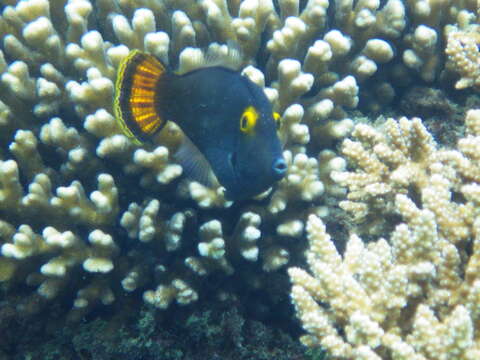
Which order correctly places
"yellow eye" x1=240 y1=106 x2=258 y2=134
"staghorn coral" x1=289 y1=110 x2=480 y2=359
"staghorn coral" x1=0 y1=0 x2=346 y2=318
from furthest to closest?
"staghorn coral" x1=0 y1=0 x2=346 y2=318
"yellow eye" x1=240 y1=106 x2=258 y2=134
"staghorn coral" x1=289 y1=110 x2=480 y2=359

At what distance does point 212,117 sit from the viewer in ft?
7.29

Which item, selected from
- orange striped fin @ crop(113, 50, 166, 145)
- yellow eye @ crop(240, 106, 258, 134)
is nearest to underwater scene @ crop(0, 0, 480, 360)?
orange striped fin @ crop(113, 50, 166, 145)

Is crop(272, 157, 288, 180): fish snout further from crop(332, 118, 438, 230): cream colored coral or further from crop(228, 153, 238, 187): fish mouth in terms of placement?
crop(332, 118, 438, 230): cream colored coral

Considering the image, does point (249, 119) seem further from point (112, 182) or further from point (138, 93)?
point (112, 182)

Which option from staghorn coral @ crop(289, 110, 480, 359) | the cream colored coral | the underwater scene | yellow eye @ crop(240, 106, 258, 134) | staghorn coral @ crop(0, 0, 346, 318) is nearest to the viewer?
staghorn coral @ crop(289, 110, 480, 359)

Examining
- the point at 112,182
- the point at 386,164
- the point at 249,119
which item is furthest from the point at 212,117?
the point at 386,164

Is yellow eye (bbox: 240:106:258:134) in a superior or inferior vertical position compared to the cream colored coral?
superior

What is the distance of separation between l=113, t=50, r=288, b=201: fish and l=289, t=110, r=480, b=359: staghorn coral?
0.48m

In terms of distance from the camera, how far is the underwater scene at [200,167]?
2.46 meters

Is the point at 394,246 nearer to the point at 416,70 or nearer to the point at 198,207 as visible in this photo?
the point at 198,207

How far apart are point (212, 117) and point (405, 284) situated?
132cm

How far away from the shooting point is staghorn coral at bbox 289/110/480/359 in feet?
6.36

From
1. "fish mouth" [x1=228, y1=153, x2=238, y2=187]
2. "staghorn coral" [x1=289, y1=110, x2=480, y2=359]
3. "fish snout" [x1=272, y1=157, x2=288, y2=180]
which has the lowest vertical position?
"staghorn coral" [x1=289, y1=110, x2=480, y2=359]

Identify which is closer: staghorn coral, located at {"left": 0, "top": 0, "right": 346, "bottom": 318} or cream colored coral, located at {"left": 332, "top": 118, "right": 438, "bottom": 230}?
cream colored coral, located at {"left": 332, "top": 118, "right": 438, "bottom": 230}
